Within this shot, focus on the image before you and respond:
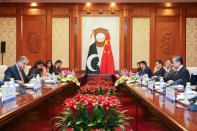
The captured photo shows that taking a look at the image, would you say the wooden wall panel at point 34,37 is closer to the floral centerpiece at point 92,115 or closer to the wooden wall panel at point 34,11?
the wooden wall panel at point 34,11

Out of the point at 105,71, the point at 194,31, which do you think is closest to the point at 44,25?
the point at 105,71

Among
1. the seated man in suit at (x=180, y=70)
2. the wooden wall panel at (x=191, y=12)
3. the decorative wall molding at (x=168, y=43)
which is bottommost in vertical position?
the seated man in suit at (x=180, y=70)

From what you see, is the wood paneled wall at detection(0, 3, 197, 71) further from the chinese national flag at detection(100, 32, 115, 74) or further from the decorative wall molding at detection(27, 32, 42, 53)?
the chinese national flag at detection(100, 32, 115, 74)

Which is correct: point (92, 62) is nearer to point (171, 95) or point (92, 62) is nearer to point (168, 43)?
point (168, 43)

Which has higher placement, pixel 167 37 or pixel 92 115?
pixel 167 37

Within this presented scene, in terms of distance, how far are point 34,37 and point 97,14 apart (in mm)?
2722

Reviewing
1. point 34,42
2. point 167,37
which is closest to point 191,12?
point 167,37

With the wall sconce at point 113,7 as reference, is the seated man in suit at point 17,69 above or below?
below

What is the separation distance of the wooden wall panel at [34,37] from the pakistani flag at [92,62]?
1864 mm


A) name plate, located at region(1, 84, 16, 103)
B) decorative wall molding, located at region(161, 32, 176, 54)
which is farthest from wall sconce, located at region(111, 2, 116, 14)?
name plate, located at region(1, 84, 16, 103)

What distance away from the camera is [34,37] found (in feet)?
33.1

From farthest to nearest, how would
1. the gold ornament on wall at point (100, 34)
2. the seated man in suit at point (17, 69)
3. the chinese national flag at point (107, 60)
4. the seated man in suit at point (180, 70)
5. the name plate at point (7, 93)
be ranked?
the gold ornament on wall at point (100, 34)
the chinese national flag at point (107, 60)
the seated man in suit at point (180, 70)
the seated man in suit at point (17, 69)
the name plate at point (7, 93)

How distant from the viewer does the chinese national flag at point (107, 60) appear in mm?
9578

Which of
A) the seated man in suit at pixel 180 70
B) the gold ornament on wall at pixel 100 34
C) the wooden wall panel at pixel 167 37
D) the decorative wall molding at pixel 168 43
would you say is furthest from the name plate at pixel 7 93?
the decorative wall molding at pixel 168 43
